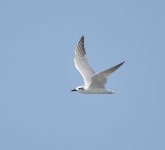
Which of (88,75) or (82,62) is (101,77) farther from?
(82,62)

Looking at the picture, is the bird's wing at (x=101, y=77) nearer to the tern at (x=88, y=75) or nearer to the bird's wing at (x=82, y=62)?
the tern at (x=88, y=75)

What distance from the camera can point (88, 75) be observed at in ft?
82.3

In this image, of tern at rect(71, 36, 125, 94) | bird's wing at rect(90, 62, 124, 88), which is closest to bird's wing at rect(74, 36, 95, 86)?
tern at rect(71, 36, 125, 94)

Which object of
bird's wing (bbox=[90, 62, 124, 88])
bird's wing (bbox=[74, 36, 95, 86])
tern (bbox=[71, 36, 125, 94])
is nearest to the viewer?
bird's wing (bbox=[90, 62, 124, 88])

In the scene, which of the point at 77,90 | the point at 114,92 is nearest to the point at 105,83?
the point at 114,92

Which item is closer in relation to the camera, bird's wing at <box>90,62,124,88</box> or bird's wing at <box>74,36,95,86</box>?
bird's wing at <box>90,62,124,88</box>

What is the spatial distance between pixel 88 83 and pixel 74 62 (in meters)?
2.13

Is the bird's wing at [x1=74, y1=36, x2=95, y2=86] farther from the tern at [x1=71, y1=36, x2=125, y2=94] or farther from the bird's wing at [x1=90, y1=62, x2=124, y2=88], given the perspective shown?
the bird's wing at [x1=90, y1=62, x2=124, y2=88]

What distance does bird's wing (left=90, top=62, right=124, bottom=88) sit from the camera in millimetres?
22256

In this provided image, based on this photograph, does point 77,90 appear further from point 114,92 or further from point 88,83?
point 114,92

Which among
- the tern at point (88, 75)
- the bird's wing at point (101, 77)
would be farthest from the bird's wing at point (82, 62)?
the bird's wing at point (101, 77)

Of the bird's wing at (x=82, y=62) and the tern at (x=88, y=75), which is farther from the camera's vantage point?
the bird's wing at (x=82, y=62)

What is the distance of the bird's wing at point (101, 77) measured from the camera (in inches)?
876

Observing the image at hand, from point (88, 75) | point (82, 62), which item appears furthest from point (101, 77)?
point (82, 62)
